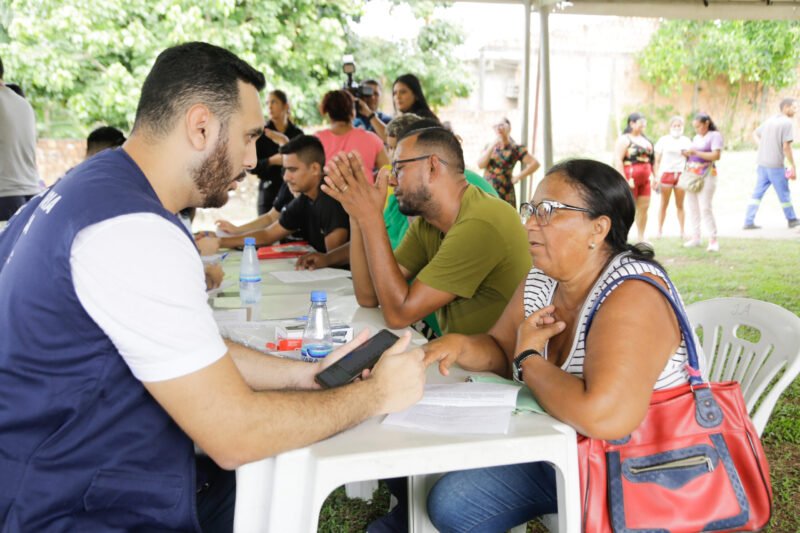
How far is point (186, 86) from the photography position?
1.25m

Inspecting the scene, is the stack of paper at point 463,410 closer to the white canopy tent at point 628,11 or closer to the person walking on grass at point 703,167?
the white canopy tent at point 628,11

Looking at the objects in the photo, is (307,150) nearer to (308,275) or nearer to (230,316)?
(308,275)

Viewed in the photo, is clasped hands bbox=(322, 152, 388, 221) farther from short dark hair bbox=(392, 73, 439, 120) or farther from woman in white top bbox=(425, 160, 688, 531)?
short dark hair bbox=(392, 73, 439, 120)

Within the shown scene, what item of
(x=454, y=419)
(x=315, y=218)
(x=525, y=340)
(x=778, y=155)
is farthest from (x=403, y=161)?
(x=778, y=155)

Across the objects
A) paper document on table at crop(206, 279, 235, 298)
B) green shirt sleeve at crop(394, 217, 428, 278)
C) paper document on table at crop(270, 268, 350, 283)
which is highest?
green shirt sleeve at crop(394, 217, 428, 278)

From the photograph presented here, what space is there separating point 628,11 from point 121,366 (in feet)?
18.6

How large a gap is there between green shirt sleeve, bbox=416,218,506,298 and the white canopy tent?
393cm

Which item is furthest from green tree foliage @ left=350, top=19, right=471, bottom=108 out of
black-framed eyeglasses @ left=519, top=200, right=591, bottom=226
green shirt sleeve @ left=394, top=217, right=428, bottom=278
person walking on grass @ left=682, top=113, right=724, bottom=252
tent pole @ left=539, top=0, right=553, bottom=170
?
black-framed eyeglasses @ left=519, top=200, right=591, bottom=226

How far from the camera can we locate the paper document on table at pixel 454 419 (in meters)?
1.27

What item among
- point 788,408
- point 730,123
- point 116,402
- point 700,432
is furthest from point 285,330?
point 730,123

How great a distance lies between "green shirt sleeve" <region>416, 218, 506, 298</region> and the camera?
2246 millimetres

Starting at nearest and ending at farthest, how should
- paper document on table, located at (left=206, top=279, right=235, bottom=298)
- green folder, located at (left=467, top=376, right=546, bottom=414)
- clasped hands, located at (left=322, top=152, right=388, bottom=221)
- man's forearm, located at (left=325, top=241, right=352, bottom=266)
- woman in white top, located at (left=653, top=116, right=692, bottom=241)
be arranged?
green folder, located at (left=467, top=376, right=546, bottom=414) → clasped hands, located at (left=322, top=152, right=388, bottom=221) → paper document on table, located at (left=206, top=279, right=235, bottom=298) → man's forearm, located at (left=325, top=241, right=352, bottom=266) → woman in white top, located at (left=653, top=116, right=692, bottom=241)

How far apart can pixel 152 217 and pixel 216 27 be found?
8.98 metres

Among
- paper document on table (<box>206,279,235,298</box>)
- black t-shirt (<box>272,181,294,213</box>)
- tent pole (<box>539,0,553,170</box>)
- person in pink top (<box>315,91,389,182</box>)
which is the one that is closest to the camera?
paper document on table (<box>206,279,235,298</box>)
